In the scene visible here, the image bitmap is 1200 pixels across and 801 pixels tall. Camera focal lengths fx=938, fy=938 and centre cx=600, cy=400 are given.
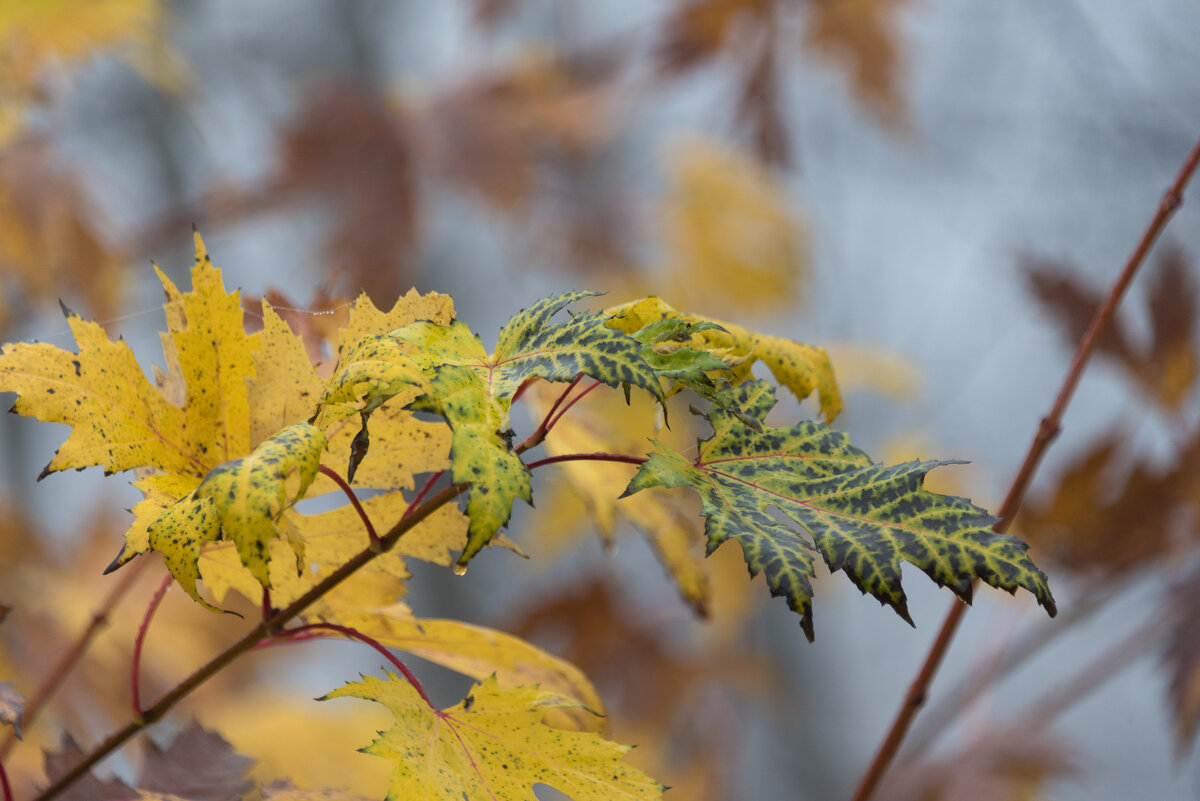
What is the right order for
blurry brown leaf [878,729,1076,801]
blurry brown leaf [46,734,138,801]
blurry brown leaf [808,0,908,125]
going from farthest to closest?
blurry brown leaf [808,0,908,125] → blurry brown leaf [878,729,1076,801] → blurry brown leaf [46,734,138,801]

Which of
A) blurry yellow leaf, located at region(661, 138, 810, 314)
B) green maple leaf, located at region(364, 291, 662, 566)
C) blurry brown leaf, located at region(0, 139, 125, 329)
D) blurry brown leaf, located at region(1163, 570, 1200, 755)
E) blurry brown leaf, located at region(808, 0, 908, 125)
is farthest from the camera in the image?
blurry yellow leaf, located at region(661, 138, 810, 314)

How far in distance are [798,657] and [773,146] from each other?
78.0 inches

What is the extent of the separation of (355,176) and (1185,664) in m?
1.15

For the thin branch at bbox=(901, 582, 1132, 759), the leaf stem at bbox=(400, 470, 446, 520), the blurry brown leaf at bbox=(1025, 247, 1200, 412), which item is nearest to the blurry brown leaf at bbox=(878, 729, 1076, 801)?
the thin branch at bbox=(901, 582, 1132, 759)

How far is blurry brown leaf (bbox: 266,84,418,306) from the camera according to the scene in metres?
1.31

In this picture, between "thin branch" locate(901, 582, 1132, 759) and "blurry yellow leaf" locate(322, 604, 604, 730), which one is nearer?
"blurry yellow leaf" locate(322, 604, 604, 730)

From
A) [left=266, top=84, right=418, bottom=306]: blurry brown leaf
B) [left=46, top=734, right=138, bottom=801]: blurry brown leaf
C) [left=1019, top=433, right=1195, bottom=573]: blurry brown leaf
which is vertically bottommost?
[left=46, top=734, right=138, bottom=801]: blurry brown leaf

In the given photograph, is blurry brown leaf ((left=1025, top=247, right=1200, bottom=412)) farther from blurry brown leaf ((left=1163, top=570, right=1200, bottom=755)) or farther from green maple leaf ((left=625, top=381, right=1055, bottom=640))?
green maple leaf ((left=625, top=381, right=1055, bottom=640))

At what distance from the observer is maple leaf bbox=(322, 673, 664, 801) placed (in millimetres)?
317

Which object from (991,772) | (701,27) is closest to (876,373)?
(701,27)

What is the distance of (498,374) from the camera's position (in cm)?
30

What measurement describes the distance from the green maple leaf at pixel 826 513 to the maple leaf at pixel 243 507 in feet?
0.32

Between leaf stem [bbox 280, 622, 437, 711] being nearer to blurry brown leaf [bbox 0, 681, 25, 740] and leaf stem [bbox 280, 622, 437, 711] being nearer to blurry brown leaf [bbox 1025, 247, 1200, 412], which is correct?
blurry brown leaf [bbox 0, 681, 25, 740]

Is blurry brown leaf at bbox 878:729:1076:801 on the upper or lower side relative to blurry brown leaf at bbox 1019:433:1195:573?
lower
